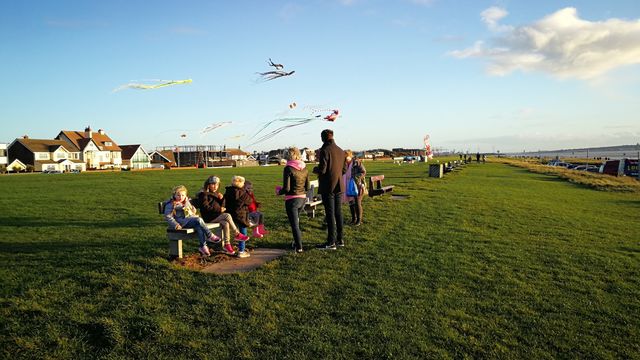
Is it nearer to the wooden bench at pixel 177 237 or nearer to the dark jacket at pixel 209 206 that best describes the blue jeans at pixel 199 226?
the wooden bench at pixel 177 237

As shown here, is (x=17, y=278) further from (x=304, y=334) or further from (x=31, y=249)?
(x=304, y=334)

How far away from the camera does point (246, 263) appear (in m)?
6.87

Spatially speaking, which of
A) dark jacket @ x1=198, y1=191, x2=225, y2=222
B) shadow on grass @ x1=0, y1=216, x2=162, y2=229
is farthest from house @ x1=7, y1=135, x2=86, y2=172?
dark jacket @ x1=198, y1=191, x2=225, y2=222

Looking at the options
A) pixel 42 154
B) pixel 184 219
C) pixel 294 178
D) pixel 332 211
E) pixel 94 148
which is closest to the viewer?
pixel 184 219

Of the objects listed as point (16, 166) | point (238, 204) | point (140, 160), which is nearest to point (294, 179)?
point (238, 204)

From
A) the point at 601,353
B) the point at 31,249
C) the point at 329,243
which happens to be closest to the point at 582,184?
the point at 329,243

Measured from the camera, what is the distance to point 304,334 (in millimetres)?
4250

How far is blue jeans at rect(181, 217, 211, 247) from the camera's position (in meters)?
6.89

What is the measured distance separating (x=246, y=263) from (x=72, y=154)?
78142mm

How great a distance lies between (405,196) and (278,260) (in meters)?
10.5

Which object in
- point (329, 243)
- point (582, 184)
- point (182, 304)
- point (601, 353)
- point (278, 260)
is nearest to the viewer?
point (601, 353)

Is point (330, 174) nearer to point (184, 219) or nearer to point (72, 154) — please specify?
point (184, 219)

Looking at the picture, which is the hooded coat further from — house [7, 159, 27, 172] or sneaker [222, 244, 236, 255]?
house [7, 159, 27, 172]

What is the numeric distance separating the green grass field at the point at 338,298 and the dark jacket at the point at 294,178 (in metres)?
1.13
